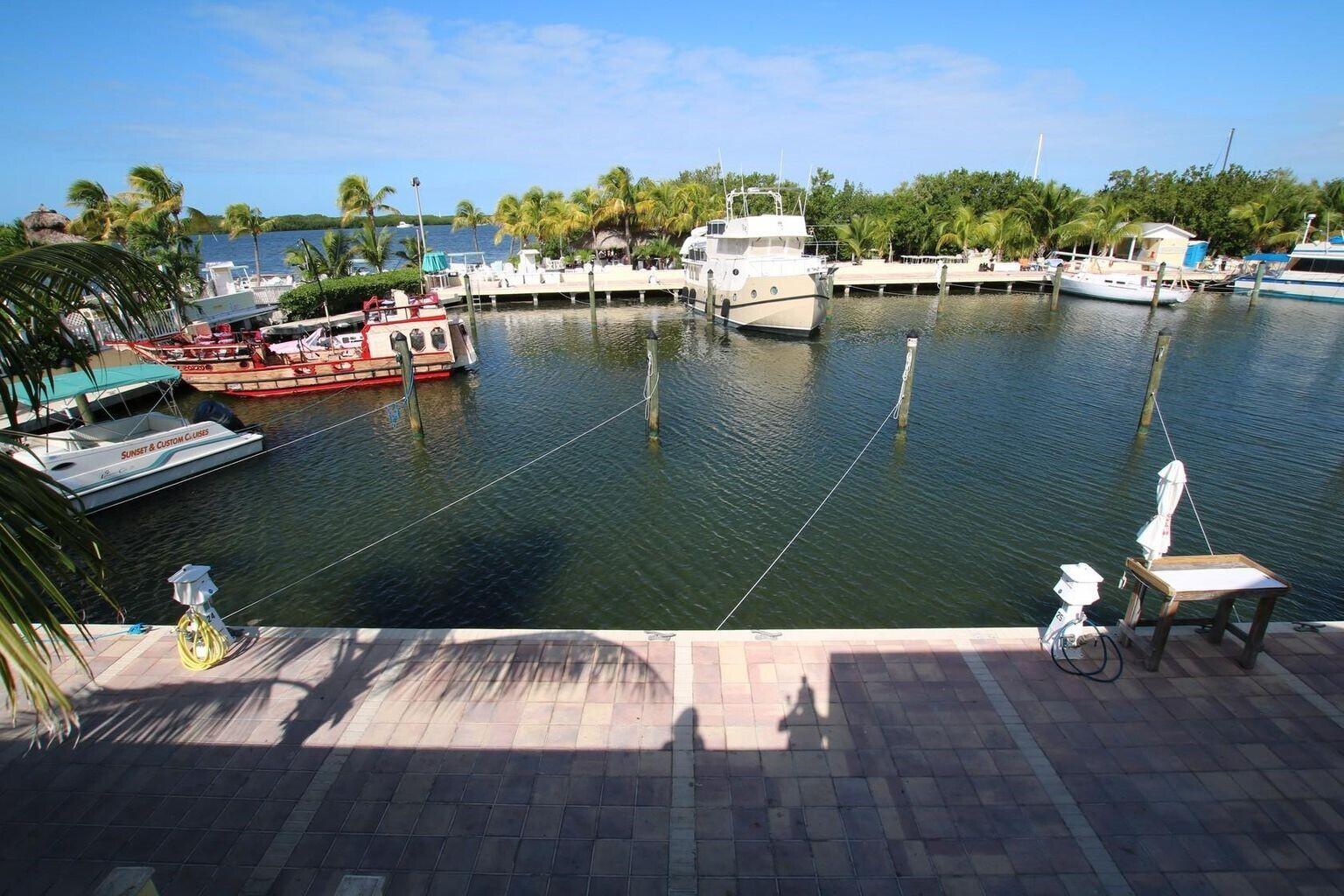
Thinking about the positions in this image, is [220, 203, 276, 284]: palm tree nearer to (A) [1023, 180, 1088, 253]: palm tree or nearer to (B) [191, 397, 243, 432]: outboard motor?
(B) [191, 397, 243, 432]: outboard motor

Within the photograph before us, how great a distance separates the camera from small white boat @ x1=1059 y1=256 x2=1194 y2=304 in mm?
39888

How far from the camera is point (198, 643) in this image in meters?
8.13

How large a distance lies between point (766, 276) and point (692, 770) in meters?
29.1

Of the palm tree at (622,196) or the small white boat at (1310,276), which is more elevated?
the palm tree at (622,196)

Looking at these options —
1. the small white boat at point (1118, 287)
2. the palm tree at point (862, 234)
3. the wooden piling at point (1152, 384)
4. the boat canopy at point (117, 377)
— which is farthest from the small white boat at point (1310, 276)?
the boat canopy at point (117, 377)

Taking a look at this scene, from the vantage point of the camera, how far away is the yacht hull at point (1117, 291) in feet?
130

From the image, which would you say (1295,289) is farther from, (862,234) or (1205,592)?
(1205,592)

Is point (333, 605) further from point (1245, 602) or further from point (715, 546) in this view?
point (1245, 602)

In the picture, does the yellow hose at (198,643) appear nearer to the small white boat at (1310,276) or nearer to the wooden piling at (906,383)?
the wooden piling at (906,383)

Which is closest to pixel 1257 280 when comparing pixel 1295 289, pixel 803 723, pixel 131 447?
pixel 1295 289

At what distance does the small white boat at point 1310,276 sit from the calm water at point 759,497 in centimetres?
1982

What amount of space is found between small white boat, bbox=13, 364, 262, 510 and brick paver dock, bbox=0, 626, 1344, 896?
29.8 feet

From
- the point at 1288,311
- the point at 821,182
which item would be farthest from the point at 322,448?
the point at 821,182

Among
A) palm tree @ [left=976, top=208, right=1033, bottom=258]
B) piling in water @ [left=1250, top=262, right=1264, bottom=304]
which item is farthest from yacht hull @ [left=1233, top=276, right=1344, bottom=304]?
palm tree @ [left=976, top=208, right=1033, bottom=258]
